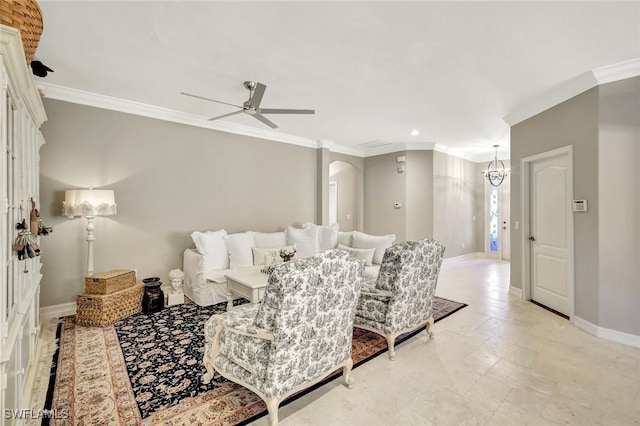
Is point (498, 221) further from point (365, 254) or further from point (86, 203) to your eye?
point (86, 203)

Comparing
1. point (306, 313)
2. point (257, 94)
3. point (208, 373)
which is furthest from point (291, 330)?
point (257, 94)

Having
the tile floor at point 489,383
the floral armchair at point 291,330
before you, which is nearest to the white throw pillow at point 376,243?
the tile floor at point 489,383

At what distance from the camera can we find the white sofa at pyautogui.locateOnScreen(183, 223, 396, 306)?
3941mm

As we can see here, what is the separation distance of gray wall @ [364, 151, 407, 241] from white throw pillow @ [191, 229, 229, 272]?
3958 mm

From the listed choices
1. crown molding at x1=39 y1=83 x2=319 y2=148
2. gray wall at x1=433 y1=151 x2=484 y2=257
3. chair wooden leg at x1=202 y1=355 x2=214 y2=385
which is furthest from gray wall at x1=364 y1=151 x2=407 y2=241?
chair wooden leg at x1=202 y1=355 x2=214 y2=385

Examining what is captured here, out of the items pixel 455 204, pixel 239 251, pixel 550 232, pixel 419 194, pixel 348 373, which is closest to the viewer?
pixel 348 373

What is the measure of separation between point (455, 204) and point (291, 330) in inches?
260

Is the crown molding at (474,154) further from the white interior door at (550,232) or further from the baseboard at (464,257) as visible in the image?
the white interior door at (550,232)

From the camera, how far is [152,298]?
3.62 metres

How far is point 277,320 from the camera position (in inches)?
65.5

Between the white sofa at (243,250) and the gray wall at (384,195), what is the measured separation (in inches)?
83.7

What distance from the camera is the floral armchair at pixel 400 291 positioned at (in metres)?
2.55

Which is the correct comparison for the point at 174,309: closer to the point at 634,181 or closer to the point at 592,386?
the point at 592,386

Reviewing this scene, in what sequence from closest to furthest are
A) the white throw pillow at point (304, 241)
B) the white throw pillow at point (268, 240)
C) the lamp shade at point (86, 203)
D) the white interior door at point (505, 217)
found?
the lamp shade at point (86, 203) → the white throw pillow at point (268, 240) → the white throw pillow at point (304, 241) → the white interior door at point (505, 217)
